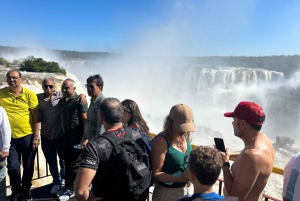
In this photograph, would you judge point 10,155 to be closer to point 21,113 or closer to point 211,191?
point 21,113

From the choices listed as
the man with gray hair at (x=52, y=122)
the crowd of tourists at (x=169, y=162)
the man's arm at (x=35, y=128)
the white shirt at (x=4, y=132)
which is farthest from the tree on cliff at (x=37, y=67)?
the crowd of tourists at (x=169, y=162)

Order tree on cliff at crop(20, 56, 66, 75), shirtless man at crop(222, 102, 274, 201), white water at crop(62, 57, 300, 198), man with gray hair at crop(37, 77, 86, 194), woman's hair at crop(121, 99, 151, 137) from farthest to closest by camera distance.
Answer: white water at crop(62, 57, 300, 198) < tree on cliff at crop(20, 56, 66, 75) < man with gray hair at crop(37, 77, 86, 194) < woman's hair at crop(121, 99, 151, 137) < shirtless man at crop(222, 102, 274, 201)

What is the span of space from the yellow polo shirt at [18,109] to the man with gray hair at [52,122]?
22 cm

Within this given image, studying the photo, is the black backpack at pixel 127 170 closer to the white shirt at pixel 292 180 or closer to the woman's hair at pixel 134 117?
the woman's hair at pixel 134 117

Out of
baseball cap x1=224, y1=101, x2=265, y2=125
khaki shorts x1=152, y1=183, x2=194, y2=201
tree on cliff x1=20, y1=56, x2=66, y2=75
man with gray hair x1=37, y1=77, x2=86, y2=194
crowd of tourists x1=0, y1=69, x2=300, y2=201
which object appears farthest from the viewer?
tree on cliff x1=20, y1=56, x2=66, y2=75

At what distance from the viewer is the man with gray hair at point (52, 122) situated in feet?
12.2

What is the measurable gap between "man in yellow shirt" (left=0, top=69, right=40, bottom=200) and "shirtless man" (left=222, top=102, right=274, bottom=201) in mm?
2829

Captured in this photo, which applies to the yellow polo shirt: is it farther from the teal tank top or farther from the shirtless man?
the shirtless man

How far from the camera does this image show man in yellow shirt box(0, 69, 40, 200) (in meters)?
3.41

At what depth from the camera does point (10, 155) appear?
3434mm

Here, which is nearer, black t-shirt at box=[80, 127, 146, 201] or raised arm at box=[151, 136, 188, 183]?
black t-shirt at box=[80, 127, 146, 201]

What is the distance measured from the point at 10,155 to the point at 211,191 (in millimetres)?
3001

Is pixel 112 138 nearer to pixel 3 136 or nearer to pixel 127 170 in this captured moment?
pixel 127 170

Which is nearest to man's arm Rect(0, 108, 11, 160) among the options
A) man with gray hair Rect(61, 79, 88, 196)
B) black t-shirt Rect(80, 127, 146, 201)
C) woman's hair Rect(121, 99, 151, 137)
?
man with gray hair Rect(61, 79, 88, 196)
